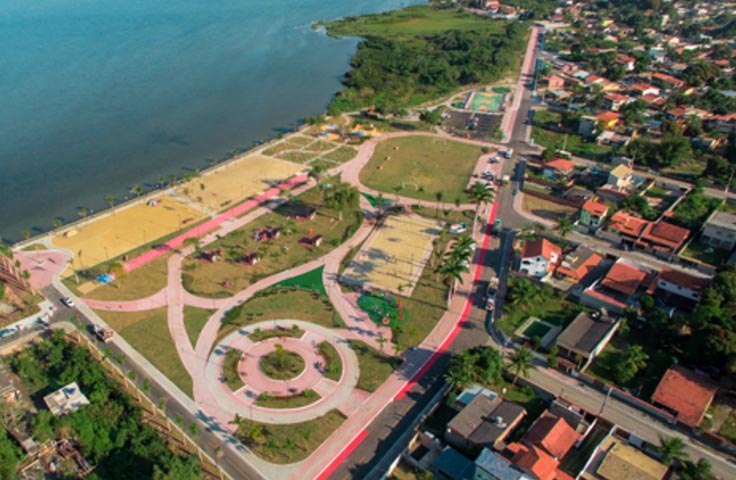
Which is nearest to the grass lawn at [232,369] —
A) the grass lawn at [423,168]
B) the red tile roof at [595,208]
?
the grass lawn at [423,168]

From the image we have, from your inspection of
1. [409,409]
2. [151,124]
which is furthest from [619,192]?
[151,124]

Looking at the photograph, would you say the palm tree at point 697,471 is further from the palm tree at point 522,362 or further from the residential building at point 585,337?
the palm tree at point 522,362

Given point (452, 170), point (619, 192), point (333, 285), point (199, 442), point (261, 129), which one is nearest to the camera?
point (199, 442)

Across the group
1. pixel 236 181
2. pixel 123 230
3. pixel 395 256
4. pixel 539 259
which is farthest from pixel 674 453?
pixel 236 181

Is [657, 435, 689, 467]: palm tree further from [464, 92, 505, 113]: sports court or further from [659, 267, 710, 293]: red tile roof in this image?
[464, 92, 505, 113]: sports court

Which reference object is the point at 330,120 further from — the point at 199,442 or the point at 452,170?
the point at 199,442

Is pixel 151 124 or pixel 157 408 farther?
pixel 151 124
